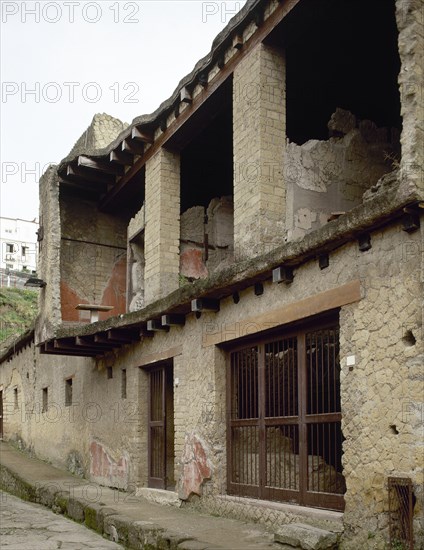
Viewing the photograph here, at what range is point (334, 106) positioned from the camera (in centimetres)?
1175

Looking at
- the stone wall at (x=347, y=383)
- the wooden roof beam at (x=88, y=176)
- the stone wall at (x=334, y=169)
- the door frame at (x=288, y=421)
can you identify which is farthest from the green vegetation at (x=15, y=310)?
the door frame at (x=288, y=421)

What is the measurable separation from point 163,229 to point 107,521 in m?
4.93

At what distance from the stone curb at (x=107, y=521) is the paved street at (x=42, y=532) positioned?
117 mm

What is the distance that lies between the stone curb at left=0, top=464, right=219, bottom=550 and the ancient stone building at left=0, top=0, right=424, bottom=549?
3.72ft

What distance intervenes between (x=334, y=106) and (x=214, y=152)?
2447 millimetres

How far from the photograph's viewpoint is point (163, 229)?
11523 mm

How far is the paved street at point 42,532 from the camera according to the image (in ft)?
24.3

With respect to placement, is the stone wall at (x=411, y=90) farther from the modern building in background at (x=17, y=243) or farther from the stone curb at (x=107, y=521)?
the modern building in background at (x=17, y=243)

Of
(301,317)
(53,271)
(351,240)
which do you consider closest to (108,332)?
(53,271)

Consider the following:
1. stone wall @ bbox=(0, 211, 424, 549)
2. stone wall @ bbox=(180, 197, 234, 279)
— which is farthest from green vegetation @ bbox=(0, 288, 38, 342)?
stone wall @ bbox=(0, 211, 424, 549)

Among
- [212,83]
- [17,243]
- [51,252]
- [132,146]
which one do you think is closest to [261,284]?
[212,83]

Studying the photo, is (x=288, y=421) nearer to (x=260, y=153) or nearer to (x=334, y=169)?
(x=260, y=153)

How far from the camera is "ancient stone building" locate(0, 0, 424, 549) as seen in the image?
6051 millimetres

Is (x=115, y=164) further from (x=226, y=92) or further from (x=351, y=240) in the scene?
(x=351, y=240)
